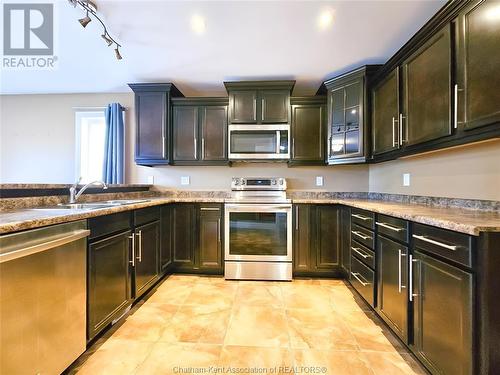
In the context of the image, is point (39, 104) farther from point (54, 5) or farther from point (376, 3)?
point (376, 3)

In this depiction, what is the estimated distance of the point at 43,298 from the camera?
3.54ft

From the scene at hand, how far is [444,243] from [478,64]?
100 cm

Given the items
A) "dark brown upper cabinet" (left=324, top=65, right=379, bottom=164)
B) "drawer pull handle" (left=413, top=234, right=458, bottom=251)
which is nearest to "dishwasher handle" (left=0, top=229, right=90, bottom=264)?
"drawer pull handle" (left=413, top=234, right=458, bottom=251)

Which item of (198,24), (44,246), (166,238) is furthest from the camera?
(166,238)

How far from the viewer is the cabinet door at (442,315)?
0.99 meters

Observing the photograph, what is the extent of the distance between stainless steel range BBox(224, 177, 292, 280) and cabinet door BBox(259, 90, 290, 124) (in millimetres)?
1039

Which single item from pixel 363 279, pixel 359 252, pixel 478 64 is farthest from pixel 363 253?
pixel 478 64

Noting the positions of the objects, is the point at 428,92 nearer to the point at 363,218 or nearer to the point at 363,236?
the point at 363,218

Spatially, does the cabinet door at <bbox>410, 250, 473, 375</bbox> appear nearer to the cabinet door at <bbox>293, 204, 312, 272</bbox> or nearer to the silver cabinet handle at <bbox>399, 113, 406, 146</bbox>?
the silver cabinet handle at <bbox>399, 113, 406, 146</bbox>

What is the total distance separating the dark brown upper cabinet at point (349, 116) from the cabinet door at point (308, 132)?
116 millimetres

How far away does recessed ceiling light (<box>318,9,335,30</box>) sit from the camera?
1.75 meters

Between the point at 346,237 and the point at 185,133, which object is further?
the point at 185,133

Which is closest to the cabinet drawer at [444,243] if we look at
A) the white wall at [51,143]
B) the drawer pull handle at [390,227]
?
the drawer pull handle at [390,227]

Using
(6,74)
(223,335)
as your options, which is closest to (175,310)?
(223,335)
